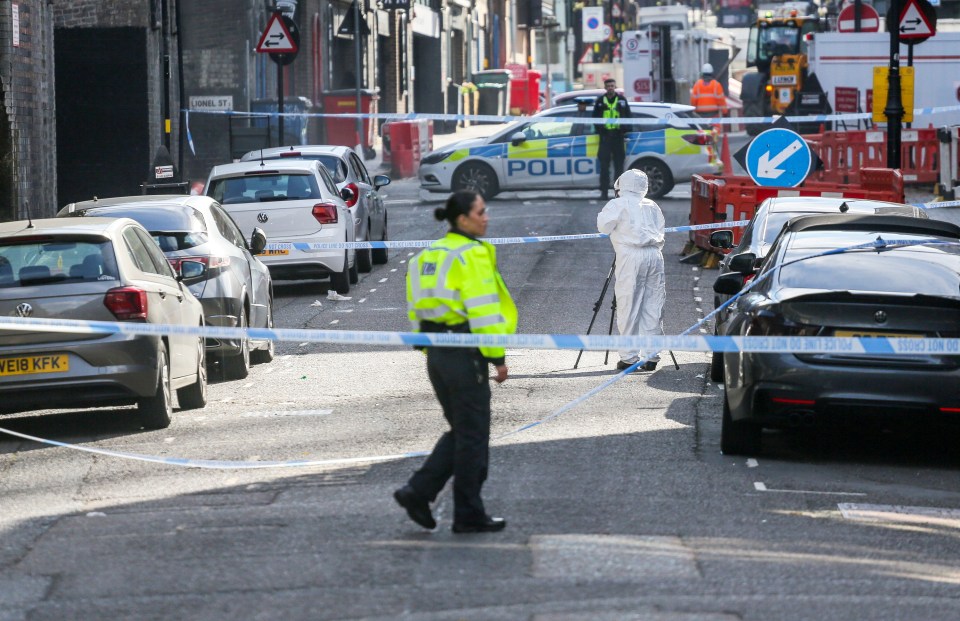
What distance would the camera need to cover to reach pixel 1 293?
10570 mm

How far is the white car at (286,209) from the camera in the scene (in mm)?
18734

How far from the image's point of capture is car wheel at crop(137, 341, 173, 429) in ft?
35.8

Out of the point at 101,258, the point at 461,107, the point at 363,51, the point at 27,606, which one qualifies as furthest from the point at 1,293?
the point at 461,107

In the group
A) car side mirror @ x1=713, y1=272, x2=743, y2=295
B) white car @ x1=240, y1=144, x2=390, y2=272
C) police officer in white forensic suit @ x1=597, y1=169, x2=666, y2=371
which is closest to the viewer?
car side mirror @ x1=713, y1=272, x2=743, y2=295

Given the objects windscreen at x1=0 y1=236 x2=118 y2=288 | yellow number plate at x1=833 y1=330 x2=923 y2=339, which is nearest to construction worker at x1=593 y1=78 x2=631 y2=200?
windscreen at x1=0 y1=236 x2=118 y2=288

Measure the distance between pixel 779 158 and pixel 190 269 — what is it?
7.54 m

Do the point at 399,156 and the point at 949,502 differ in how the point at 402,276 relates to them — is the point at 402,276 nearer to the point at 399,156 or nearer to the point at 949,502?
the point at 949,502

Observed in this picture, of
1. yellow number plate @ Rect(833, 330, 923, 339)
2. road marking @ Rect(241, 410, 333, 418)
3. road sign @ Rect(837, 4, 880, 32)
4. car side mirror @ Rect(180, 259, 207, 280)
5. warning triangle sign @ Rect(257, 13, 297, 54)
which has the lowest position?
road marking @ Rect(241, 410, 333, 418)

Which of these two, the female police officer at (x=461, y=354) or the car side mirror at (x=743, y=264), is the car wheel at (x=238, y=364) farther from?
the female police officer at (x=461, y=354)

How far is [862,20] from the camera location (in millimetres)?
44281

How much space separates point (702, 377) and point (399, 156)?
25.2 meters

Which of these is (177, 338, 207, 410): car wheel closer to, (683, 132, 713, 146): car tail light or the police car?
the police car

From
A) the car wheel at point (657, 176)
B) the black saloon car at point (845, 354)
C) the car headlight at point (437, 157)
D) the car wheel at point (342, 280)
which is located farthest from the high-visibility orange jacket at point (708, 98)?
the black saloon car at point (845, 354)

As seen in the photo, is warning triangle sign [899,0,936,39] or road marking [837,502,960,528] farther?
warning triangle sign [899,0,936,39]
